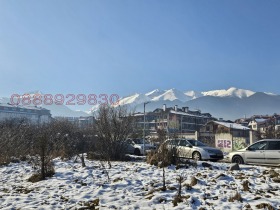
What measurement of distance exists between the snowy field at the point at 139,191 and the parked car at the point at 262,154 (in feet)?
10.2

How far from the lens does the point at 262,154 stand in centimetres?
1538

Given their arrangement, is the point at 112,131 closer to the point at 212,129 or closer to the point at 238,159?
the point at 238,159

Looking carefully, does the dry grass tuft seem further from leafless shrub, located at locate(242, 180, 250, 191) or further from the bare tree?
the bare tree

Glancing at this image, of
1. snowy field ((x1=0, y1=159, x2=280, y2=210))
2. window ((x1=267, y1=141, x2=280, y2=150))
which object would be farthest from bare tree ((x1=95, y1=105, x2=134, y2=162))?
window ((x1=267, y1=141, x2=280, y2=150))

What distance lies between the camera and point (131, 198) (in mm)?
8609

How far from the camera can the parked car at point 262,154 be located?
15008 millimetres

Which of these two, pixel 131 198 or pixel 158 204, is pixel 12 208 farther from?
pixel 158 204

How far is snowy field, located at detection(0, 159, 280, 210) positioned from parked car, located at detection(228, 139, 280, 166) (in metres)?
3.09

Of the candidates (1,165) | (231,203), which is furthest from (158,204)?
(1,165)

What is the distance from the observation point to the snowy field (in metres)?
7.88

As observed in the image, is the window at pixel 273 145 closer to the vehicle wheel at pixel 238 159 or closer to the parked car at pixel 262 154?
the parked car at pixel 262 154

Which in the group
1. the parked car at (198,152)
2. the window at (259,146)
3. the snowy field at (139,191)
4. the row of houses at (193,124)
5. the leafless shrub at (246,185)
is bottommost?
the snowy field at (139,191)

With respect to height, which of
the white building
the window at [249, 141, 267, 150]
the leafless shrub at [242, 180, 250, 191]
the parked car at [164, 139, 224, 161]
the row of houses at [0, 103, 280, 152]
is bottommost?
the leafless shrub at [242, 180, 250, 191]

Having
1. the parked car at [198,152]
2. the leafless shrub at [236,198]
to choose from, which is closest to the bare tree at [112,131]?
the parked car at [198,152]
